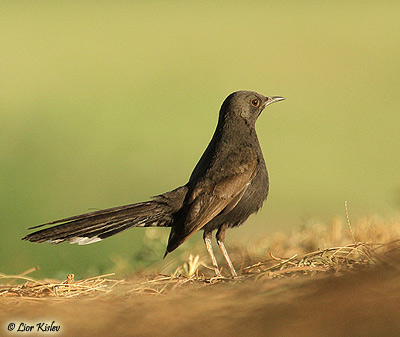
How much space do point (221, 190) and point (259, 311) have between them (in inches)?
128

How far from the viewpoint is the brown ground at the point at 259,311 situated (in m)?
2.26

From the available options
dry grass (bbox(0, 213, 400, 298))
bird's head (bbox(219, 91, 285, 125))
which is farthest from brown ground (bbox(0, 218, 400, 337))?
bird's head (bbox(219, 91, 285, 125))

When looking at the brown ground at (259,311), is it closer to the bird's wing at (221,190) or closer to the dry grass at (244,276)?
the dry grass at (244,276)

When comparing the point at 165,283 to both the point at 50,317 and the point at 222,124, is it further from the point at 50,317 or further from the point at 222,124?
the point at 222,124

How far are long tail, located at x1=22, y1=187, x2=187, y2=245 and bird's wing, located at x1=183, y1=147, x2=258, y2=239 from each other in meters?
0.28

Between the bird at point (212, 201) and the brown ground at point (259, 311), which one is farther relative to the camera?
the bird at point (212, 201)

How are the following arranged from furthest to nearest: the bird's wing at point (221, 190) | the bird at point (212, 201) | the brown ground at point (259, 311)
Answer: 1. the bird's wing at point (221, 190)
2. the bird at point (212, 201)
3. the brown ground at point (259, 311)

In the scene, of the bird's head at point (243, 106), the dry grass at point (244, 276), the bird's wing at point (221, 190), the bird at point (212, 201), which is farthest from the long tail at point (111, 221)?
the bird's head at point (243, 106)

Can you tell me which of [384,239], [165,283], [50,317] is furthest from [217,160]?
[50,317]

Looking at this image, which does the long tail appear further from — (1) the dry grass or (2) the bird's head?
(2) the bird's head

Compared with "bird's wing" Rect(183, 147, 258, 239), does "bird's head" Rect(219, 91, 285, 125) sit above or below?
above

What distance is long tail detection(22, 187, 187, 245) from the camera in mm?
4871

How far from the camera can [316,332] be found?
2232 millimetres

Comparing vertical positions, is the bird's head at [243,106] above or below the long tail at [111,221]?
above
